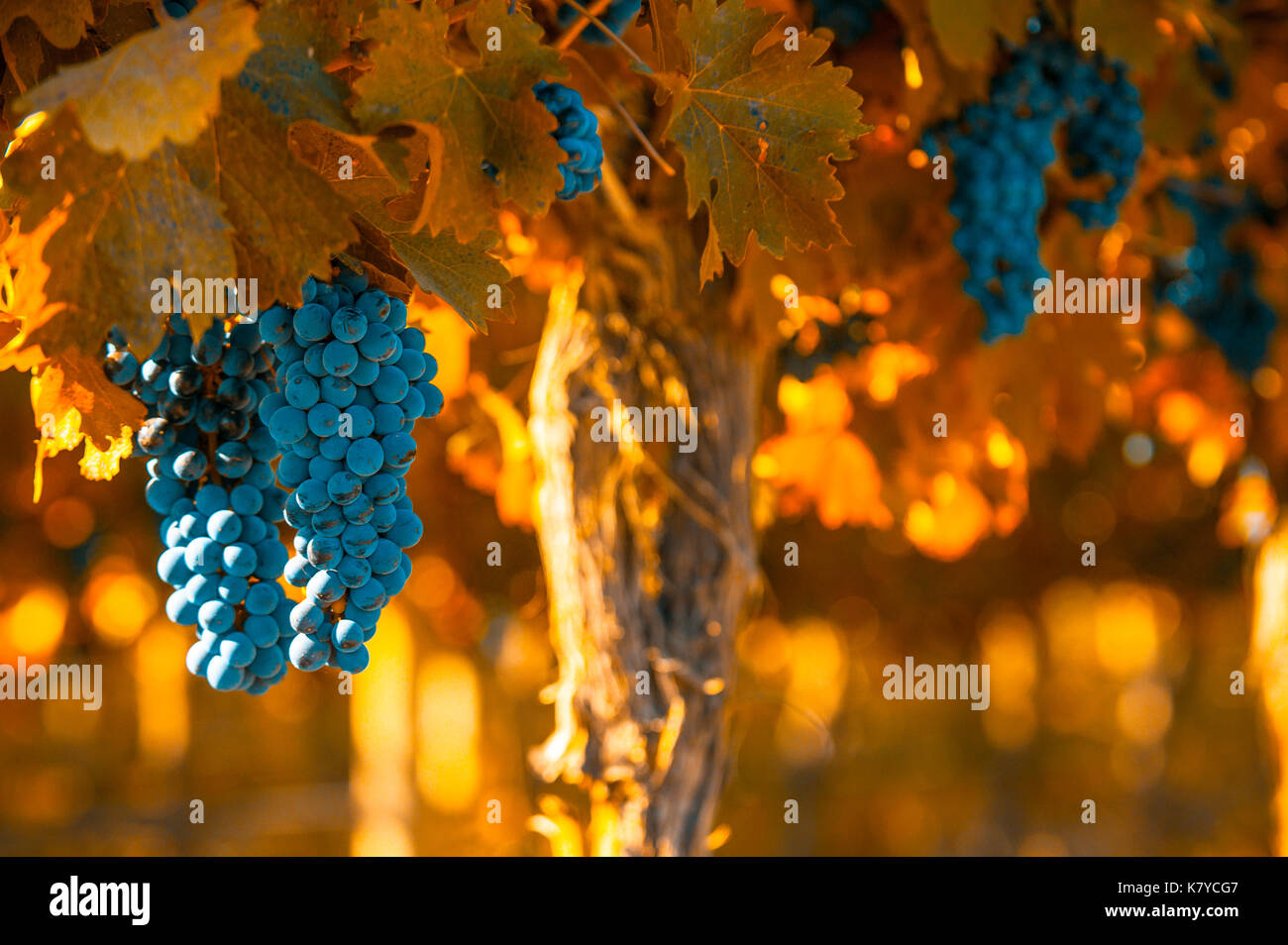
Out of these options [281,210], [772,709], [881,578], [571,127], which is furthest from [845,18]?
[881,578]

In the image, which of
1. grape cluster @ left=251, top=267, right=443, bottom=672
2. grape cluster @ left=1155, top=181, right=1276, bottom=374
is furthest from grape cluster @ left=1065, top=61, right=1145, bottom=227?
grape cluster @ left=251, top=267, right=443, bottom=672

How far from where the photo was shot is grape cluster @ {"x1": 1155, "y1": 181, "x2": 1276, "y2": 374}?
246 cm

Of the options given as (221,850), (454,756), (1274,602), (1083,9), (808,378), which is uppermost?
(1083,9)

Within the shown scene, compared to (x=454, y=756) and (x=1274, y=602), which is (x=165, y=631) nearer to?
(x=454, y=756)

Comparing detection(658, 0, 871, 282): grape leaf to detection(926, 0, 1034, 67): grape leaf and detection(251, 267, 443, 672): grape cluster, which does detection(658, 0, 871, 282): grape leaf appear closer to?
detection(251, 267, 443, 672): grape cluster

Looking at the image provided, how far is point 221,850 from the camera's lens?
7715mm

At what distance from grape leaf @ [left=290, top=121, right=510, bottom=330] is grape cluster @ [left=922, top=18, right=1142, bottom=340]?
3.08 feet

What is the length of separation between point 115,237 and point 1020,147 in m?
1.31

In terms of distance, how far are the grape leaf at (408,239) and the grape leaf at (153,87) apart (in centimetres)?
19

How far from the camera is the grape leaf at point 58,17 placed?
0.94m

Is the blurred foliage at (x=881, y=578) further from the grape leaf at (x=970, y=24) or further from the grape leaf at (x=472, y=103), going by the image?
the grape leaf at (x=472, y=103)

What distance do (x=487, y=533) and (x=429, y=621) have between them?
A: 1.16 metres

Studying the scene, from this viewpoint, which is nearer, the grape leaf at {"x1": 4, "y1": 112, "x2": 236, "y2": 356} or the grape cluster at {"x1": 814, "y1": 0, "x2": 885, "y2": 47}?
the grape leaf at {"x1": 4, "y1": 112, "x2": 236, "y2": 356}
